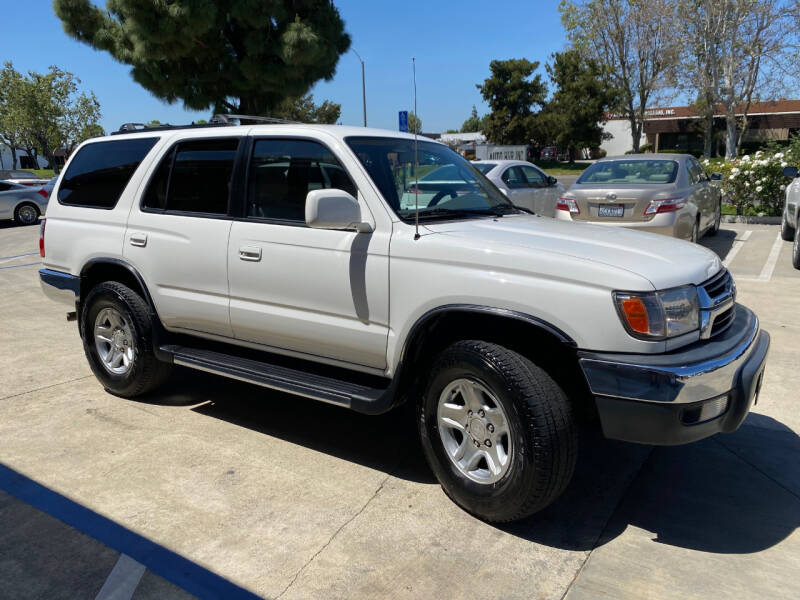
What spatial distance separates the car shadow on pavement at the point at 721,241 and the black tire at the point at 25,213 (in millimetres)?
17794

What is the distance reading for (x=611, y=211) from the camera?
28.9ft

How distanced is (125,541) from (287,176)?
2187 mm

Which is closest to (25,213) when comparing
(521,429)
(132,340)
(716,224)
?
(132,340)

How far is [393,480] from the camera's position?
3783 millimetres

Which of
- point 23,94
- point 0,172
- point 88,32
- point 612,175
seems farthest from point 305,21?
point 23,94

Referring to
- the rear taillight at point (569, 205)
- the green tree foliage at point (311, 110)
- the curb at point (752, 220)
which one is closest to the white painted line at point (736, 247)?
the curb at point (752, 220)

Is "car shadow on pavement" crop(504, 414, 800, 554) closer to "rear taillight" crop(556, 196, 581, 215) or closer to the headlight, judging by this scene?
the headlight

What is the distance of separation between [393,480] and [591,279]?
65.0 inches

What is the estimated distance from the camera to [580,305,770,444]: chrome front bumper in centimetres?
279

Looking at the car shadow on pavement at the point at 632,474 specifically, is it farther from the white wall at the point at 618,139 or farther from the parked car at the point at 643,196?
the white wall at the point at 618,139

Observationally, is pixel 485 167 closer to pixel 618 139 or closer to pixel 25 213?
pixel 25 213

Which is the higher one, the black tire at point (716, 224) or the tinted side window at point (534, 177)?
the tinted side window at point (534, 177)

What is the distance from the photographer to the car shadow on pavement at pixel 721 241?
36.9ft

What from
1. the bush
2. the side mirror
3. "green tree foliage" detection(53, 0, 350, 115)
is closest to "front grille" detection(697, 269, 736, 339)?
the side mirror
